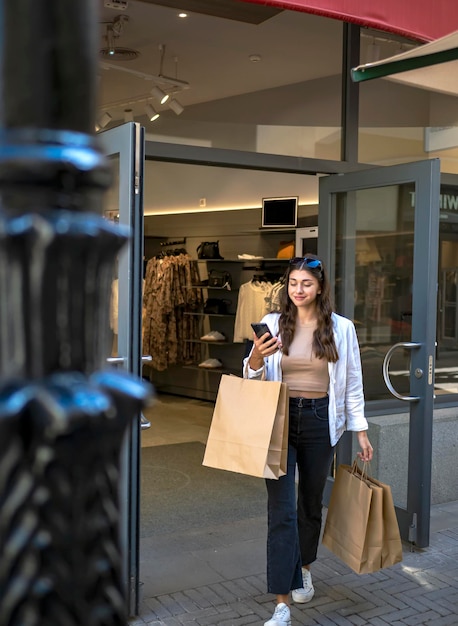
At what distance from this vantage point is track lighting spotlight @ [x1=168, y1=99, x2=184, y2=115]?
14.8 feet

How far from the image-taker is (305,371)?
3389 mm

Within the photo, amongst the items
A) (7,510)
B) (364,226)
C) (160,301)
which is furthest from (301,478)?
(160,301)

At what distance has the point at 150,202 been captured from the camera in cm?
1059

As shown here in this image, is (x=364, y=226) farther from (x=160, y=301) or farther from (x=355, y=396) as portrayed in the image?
(x=160, y=301)

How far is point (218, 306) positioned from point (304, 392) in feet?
22.0

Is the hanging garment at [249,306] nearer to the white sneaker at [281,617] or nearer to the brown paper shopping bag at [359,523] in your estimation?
the brown paper shopping bag at [359,523]

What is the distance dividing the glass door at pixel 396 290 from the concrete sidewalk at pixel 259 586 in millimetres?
396

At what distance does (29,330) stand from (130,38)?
4342mm

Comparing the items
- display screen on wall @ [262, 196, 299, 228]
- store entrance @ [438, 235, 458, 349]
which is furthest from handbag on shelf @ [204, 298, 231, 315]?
store entrance @ [438, 235, 458, 349]

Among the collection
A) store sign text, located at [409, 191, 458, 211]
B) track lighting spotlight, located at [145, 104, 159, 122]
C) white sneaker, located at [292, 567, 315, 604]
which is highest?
track lighting spotlight, located at [145, 104, 159, 122]

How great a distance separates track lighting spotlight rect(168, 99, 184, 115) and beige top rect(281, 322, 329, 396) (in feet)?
6.47

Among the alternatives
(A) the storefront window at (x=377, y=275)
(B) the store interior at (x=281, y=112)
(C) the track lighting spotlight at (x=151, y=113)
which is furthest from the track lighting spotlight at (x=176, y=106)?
(A) the storefront window at (x=377, y=275)

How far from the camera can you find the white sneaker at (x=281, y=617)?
Answer: 3230 millimetres

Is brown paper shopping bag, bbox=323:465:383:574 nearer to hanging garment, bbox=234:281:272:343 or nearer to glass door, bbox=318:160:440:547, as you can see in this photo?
glass door, bbox=318:160:440:547
